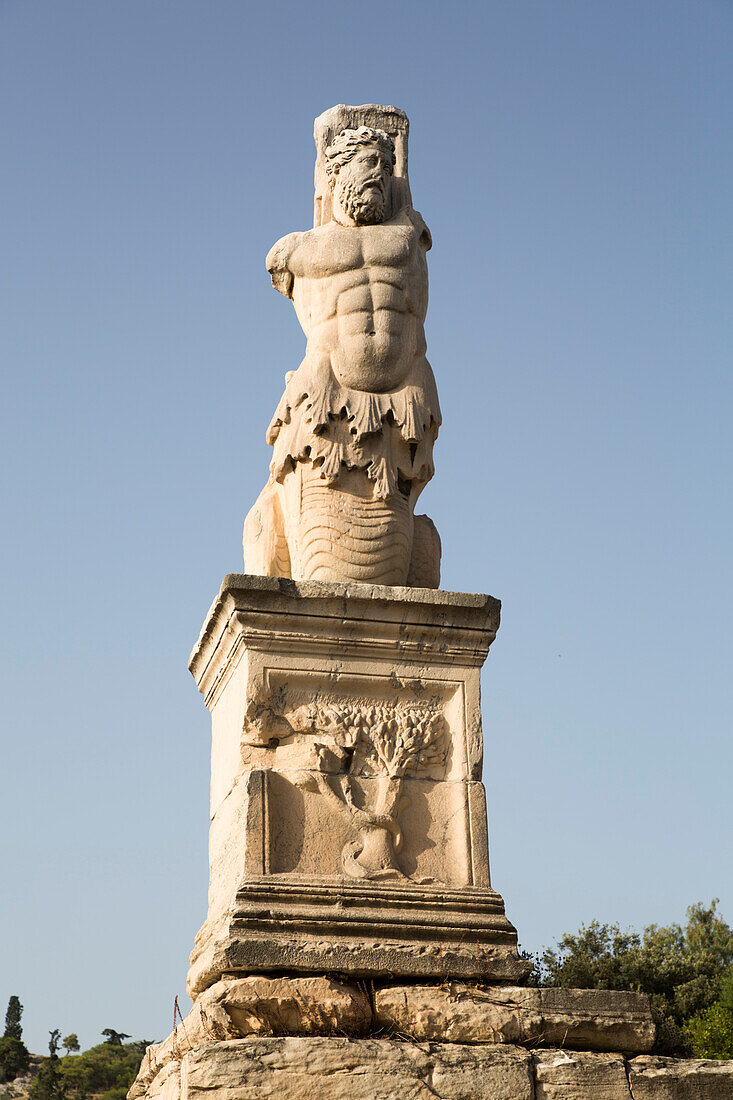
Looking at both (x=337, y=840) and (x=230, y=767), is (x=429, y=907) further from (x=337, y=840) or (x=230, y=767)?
(x=230, y=767)

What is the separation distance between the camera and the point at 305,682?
558cm

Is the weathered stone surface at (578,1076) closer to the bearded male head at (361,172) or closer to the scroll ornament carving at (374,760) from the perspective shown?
the scroll ornament carving at (374,760)

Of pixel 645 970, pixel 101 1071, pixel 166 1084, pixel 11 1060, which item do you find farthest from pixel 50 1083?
pixel 166 1084

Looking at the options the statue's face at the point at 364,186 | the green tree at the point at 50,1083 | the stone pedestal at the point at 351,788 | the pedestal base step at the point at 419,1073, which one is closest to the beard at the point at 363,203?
the statue's face at the point at 364,186

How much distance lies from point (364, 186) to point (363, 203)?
98 millimetres

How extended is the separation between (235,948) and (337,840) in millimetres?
675

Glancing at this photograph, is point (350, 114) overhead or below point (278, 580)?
overhead

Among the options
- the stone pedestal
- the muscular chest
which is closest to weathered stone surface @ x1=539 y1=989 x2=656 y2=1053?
the stone pedestal

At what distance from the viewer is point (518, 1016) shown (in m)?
4.98

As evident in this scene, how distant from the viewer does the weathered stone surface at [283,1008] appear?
4.78 m

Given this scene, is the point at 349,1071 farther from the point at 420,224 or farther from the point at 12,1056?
the point at 12,1056

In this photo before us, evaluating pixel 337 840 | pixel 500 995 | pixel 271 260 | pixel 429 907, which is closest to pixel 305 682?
pixel 337 840

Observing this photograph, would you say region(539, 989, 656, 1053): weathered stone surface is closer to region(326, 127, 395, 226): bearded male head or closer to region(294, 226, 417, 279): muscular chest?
region(294, 226, 417, 279): muscular chest

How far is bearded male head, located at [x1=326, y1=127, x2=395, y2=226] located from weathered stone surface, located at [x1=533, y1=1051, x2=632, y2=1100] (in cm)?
413
